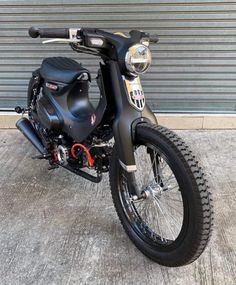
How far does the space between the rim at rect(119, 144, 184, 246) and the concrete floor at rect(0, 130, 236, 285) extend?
0.16 metres

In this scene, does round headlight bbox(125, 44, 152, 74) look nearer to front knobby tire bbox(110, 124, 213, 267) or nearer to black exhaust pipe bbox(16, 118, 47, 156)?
front knobby tire bbox(110, 124, 213, 267)

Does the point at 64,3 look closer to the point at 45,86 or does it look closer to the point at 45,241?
the point at 45,86

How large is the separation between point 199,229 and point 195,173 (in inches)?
11.1

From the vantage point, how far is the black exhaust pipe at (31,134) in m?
3.05

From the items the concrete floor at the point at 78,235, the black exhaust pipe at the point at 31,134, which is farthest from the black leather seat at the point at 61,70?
the concrete floor at the point at 78,235

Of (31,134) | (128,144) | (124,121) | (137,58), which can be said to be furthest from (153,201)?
(31,134)

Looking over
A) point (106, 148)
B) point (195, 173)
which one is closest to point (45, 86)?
point (106, 148)

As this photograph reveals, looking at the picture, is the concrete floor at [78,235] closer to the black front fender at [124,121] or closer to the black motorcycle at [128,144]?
the black motorcycle at [128,144]

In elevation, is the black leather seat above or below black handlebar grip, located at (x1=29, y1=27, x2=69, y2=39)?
below

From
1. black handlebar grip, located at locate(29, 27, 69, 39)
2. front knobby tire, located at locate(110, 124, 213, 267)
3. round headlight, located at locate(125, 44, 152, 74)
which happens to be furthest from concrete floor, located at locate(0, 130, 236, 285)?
black handlebar grip, located at locate(29, 27, 69, 39)

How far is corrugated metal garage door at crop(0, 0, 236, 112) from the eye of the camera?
368cm

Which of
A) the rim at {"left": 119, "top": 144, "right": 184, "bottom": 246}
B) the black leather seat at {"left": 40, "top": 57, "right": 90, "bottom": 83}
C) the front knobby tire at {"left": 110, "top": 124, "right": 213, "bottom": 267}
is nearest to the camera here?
the front knobby tire at {"left": 110, "top": 124, "right": 213, "bottom": 267}

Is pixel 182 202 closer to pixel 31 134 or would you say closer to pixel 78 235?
pixel 78 235

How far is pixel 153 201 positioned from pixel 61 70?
117 centimetres
